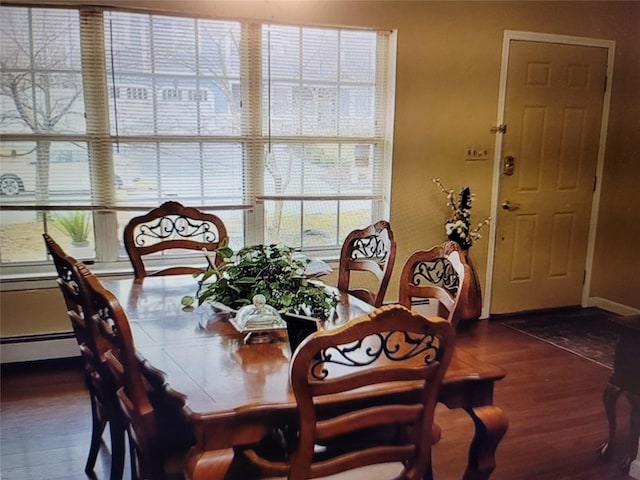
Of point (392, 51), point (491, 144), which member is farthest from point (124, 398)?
point (491, 144)

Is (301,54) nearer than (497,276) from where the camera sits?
Yes

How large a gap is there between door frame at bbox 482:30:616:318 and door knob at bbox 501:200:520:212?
0.20ft

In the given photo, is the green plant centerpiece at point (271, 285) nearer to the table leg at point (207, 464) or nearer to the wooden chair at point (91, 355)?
the wooden chair at point (91, 355)

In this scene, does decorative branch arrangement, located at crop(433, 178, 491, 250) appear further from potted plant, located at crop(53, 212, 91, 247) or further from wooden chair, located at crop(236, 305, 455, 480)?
wooden chair, located at crop(236, 305, 455, 480)

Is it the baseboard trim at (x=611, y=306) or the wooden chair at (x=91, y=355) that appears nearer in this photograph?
Answer: the wooden chair at (x=91, y=355)

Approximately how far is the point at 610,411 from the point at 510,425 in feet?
1.54

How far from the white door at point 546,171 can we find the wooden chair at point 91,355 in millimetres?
3117

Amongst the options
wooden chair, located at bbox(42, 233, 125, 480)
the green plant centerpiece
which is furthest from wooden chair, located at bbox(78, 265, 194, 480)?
the green plant centerpiece

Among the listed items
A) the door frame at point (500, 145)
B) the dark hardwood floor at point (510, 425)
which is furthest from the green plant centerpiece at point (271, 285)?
the door frame at point (500, 145)

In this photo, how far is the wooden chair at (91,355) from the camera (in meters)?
1.78

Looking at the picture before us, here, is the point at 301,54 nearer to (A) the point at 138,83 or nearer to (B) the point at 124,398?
(A) the point at 138,83

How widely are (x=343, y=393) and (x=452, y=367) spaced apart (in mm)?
384

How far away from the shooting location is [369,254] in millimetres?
2693

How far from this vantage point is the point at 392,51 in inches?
150
